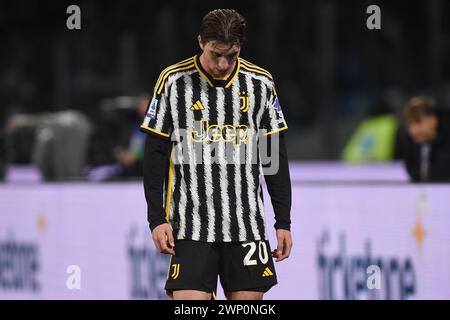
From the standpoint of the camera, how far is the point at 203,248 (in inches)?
173

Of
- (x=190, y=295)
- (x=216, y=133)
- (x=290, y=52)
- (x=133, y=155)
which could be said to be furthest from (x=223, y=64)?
(x=290, y=52)

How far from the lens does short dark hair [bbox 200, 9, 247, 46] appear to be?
165 inches

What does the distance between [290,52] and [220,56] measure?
24.2ft

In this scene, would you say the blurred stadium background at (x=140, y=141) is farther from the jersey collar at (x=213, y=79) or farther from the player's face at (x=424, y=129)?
the jersey collar at (x=213, y=79)

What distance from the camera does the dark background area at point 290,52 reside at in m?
11.0

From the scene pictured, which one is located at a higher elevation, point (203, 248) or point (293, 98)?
point (293, 98)

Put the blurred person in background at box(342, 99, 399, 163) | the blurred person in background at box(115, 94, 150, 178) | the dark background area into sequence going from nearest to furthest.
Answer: the blurred person in background at box(115, 94, 150, 178), the blurred person in background at box(342, 99, 399, 163), the dark background area

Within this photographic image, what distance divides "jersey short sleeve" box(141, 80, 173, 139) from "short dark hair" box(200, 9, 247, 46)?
0.98 ft

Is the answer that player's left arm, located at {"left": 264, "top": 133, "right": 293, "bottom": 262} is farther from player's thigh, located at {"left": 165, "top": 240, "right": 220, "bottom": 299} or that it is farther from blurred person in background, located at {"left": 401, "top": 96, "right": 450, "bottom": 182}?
blurred person in background, located at {"left": 401, "top": 96, "right": 450, "bottom": 182}

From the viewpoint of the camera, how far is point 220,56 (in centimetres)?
425

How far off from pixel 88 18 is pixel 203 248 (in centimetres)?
851

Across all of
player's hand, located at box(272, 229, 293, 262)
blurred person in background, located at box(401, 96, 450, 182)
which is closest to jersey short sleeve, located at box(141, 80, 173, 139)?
player's hand, located at box(272, 229, 293, 262)

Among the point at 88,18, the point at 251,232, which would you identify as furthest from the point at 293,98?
the point at 251,232
